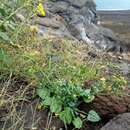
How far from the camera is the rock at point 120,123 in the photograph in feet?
9.61

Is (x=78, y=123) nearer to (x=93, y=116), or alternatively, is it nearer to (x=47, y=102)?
(x=93, y=116)

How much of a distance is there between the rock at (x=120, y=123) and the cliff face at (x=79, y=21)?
3.47 m

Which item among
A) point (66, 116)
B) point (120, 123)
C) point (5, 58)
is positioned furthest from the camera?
point (5, 58)

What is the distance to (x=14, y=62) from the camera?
3260mm

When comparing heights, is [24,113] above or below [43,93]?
below

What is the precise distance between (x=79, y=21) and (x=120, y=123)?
4880mm

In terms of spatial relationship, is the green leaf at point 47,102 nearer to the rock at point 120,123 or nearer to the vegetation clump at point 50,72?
the vegetation clump at point 50,72

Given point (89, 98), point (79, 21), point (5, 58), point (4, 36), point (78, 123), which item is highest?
point (4, 36)

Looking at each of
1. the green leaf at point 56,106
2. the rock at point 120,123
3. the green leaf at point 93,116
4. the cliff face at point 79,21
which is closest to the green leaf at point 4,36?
the green leaf at point 56,106

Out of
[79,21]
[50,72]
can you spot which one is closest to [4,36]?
[50,72]

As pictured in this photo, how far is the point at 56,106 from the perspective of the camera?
3.08 metres

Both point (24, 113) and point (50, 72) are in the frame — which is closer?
point (24, 113)

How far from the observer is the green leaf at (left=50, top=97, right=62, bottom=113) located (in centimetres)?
305

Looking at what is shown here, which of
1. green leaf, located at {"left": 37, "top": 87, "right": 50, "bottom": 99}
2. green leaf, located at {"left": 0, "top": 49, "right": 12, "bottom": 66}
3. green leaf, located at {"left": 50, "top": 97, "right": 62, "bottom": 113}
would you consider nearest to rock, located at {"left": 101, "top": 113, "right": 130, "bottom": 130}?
green leaf, located at {"left": 50, "top": 97, "right": 62, "bottom": 113}
